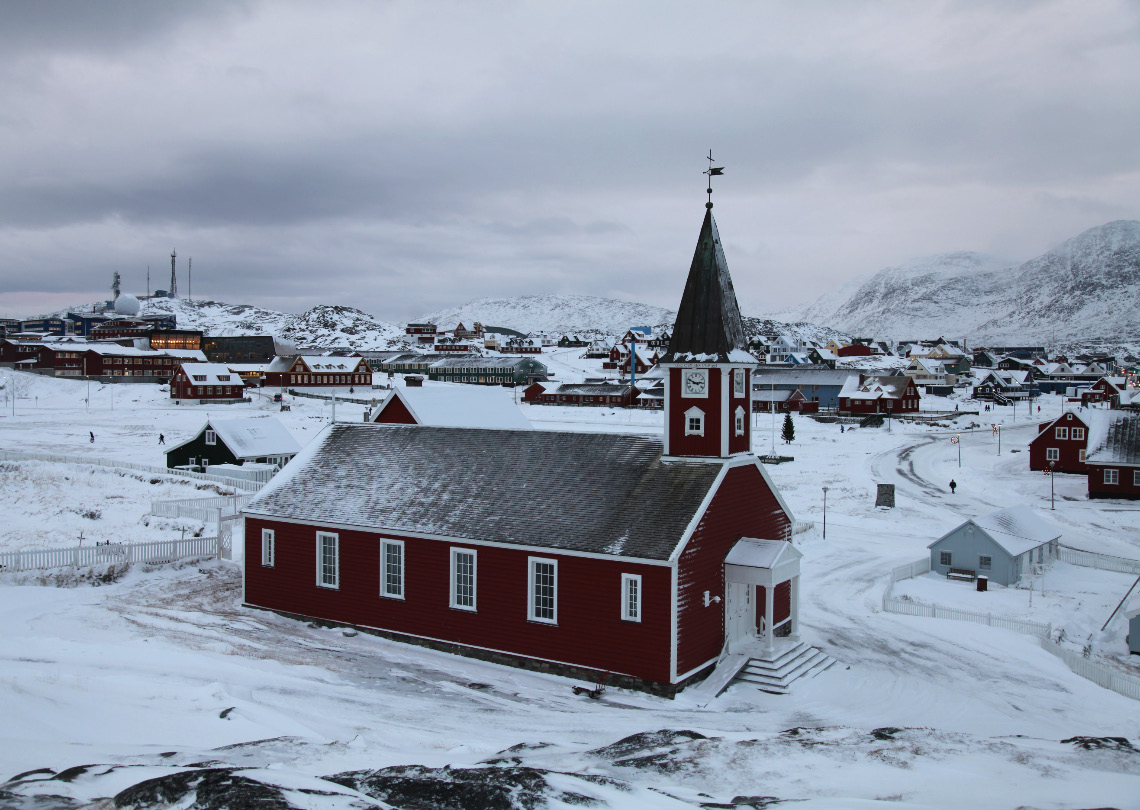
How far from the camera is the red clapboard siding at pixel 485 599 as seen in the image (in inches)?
842

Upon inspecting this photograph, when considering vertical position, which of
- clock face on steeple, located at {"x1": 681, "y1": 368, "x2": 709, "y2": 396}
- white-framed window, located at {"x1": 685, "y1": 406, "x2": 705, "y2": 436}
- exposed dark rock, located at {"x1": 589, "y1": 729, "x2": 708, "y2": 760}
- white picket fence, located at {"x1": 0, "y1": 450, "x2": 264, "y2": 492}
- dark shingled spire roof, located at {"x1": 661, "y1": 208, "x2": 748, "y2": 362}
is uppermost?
dark shingled spire roof, located at {"x1": 661, "y1": 208, "x2": 748, "y2": 362}

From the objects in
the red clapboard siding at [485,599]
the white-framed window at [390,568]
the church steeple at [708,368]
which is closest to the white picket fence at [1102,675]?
the church steeple at [708,368]

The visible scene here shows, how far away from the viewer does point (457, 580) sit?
24.3m

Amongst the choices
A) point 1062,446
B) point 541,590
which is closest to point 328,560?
point 541,590

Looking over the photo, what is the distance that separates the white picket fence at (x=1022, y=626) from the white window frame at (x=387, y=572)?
688 inches

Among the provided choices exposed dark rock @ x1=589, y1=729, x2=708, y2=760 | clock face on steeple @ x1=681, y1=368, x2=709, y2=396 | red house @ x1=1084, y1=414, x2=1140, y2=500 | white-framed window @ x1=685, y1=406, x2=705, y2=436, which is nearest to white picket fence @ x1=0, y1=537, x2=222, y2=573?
white-framed window @ x1=685, y1=406, x2=705, y2=436

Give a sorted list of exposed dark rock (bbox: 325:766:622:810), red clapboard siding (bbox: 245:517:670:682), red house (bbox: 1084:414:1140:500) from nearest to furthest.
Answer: exposed dark rock (bbox: 325:766:622:810)
red clapboard siding (bbox: 245:517:670:682)
red house (bbox: 1084:414:1140:500)

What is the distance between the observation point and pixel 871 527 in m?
47.4

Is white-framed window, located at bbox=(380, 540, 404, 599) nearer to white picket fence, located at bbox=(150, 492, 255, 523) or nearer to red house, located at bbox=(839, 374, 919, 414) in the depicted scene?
white picket fence, located at bbox=(150, 492, 255, 523)

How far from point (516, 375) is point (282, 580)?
13323cm

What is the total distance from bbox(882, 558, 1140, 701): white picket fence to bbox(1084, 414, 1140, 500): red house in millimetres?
27947

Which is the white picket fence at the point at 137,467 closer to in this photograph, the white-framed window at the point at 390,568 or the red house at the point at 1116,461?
the white-framed window at the point at 390,568

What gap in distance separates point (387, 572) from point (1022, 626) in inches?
838

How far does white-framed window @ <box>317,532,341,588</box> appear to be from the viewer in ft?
87.1
